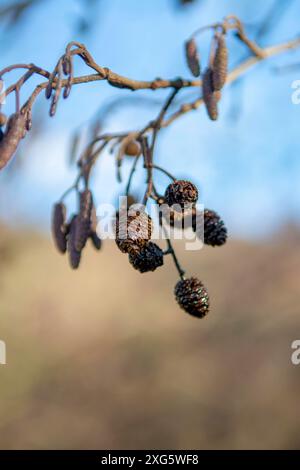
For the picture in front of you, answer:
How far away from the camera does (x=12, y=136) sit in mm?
941

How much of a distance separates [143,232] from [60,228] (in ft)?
1.07

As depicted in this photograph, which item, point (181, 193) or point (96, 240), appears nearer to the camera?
point (181, 193)

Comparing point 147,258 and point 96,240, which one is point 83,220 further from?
point 147,258

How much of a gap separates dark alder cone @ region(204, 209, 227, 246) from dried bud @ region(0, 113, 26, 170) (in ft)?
1.79

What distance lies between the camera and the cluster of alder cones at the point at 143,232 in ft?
3.77

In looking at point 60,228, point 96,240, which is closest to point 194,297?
point 96,240

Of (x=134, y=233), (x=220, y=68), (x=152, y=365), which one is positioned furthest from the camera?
(x=152, y=365)

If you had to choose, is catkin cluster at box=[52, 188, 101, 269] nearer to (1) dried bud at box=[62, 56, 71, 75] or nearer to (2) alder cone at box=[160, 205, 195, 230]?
(2) alder cone at box=[160, 205, 195, 230]

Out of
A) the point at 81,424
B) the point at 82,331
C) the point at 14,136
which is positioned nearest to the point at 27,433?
the point at 81,424

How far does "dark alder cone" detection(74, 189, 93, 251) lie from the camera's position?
1.28 metres

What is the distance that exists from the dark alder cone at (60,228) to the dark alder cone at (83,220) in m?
0.10

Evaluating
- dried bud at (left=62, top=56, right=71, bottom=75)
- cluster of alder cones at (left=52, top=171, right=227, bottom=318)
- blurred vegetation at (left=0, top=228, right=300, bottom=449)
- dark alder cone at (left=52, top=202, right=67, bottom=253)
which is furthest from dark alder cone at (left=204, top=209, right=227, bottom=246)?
blurred vegetation at (left=0, top=228, right=300, bottom=449)
